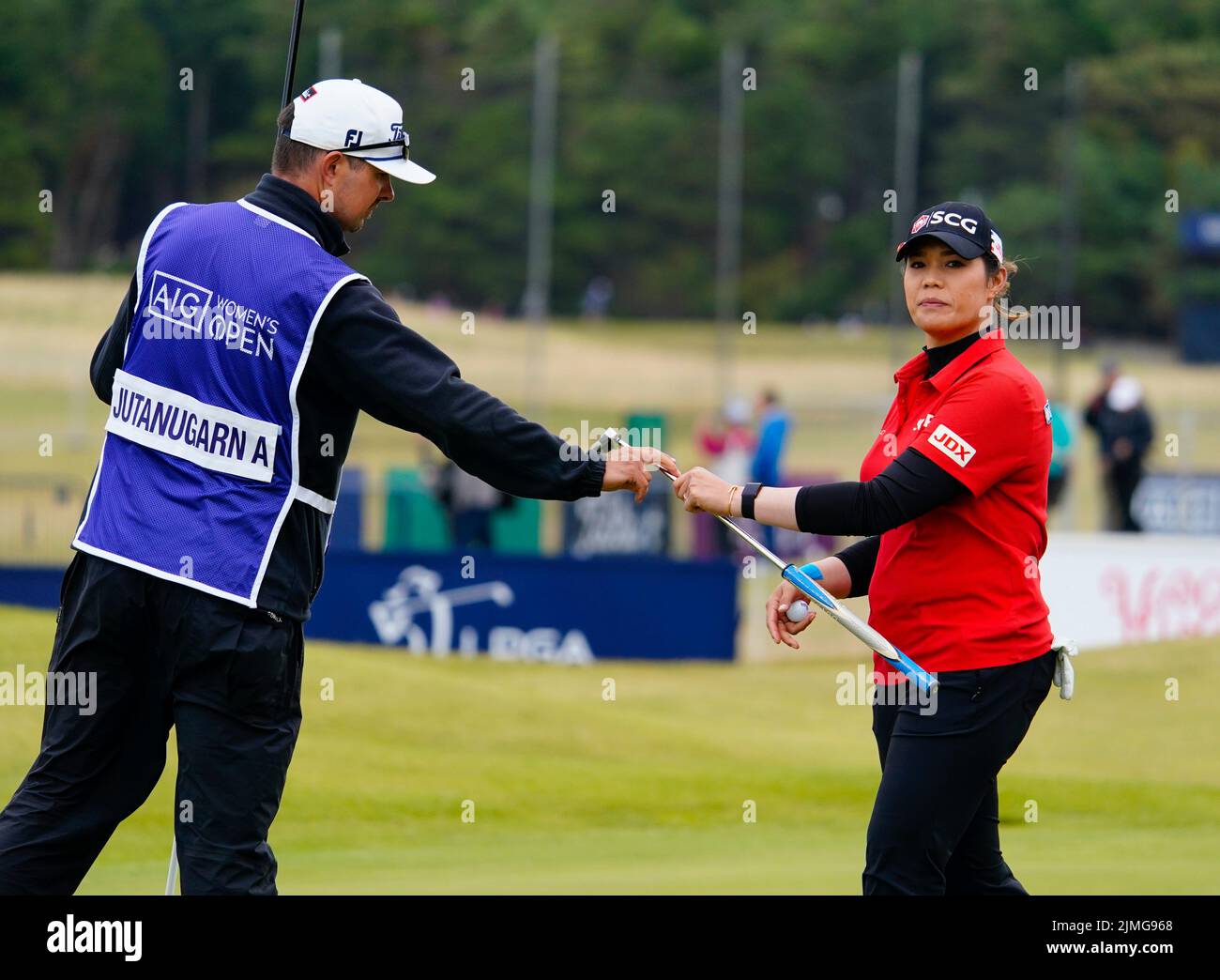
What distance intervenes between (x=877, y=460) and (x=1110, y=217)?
49170mm

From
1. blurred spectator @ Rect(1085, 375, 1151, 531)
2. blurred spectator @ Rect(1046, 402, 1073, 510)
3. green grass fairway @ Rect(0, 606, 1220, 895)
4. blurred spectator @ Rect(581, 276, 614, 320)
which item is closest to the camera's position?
green grass fairway @ Rect(0, 606, 1220, 895)

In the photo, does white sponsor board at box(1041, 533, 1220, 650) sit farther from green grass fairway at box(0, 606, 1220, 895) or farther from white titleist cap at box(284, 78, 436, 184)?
white titleist cap at box(284, 78, 436, 184)

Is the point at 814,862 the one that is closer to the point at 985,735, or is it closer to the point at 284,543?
the point at 985,735

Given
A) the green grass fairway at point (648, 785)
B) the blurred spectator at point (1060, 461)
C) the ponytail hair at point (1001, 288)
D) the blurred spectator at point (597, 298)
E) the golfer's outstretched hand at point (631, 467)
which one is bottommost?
the green grass fairway at point (648, 785)

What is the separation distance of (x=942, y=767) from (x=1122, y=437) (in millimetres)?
19948

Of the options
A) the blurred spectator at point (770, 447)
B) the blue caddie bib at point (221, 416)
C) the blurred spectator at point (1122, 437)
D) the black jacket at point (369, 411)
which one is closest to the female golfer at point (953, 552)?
the black jacket at point (369, 411)

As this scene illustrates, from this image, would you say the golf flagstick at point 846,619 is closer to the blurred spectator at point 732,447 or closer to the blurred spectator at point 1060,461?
the blurred spectator at point 1060,461

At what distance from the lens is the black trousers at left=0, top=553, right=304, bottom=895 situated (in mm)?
4703

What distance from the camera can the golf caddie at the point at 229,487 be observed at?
4738 millimetres

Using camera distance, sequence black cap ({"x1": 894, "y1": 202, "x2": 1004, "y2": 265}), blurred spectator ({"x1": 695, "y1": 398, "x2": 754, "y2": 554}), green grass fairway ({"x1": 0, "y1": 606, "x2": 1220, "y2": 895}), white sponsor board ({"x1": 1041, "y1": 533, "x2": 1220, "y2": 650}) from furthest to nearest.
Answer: blurred spectator ({"x1": 695, "y1": 398, "x2": 754, "y2": 554})
white sponsor board ({"x1": 1041, "y1": 533, "x2": 1220, "y2": 650})
green grass fairway ({"x1": 0, "y1": 606, "x2": 1220, "y2": 895})
black cap ({"x1": 894, "y1": 202, "x2": 1004, "y2": 265})

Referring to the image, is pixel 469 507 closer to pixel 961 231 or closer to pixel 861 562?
pixel 861 562

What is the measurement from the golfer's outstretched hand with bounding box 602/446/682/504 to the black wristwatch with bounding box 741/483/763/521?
25 cm

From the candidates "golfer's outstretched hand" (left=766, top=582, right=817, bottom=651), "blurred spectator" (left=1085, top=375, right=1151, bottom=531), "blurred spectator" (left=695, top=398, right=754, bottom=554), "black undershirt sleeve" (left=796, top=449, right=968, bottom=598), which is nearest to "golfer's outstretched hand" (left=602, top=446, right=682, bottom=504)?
"black undershirt sleeve" (left=796, top=449, right=968, bottom=598)

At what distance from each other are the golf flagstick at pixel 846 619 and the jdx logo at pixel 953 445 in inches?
19.9
